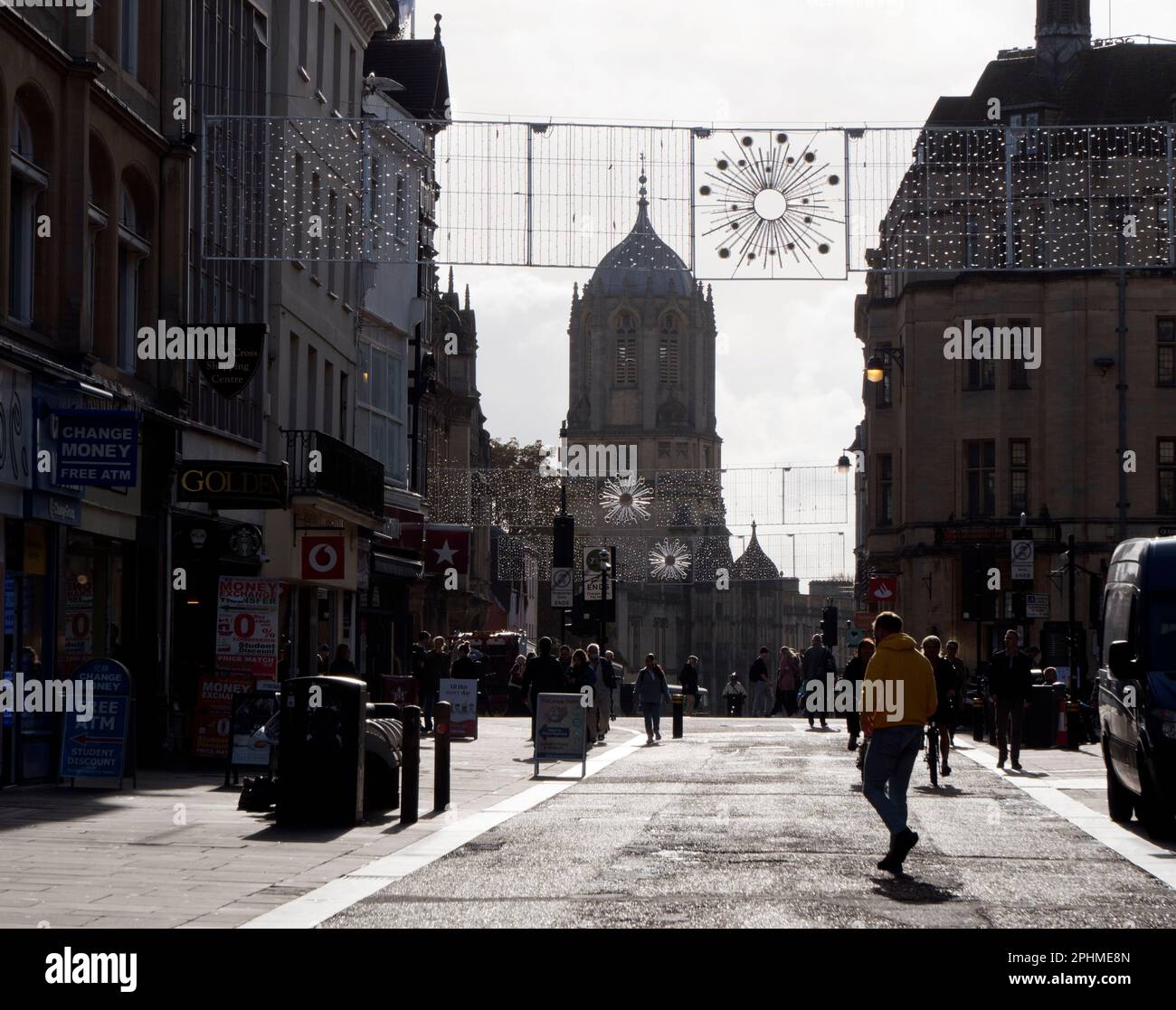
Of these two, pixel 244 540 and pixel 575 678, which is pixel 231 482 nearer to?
pixel 244 540

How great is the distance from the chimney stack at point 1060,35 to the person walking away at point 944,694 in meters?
44.7

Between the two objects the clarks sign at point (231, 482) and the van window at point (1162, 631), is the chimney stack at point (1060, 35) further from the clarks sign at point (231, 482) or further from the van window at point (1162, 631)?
the van window at point (1162, 631)

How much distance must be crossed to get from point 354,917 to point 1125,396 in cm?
4818

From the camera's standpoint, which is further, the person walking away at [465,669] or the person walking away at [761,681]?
the person walking away at [761,681]

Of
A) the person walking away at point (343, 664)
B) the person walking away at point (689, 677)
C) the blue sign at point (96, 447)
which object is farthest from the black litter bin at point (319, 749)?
the person walking away at point (689, 677)

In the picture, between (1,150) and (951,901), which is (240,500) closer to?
(1,150)

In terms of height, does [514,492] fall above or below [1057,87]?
below

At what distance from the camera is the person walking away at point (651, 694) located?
3781cm

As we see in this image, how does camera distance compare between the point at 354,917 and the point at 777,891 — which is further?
the point at 777,891

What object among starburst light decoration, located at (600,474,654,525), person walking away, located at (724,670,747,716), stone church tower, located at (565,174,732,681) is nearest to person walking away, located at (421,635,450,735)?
person walking away, located at (724,670,747,716)

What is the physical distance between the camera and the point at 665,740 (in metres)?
38.3

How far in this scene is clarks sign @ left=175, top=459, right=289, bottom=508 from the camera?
2577 centimetres
